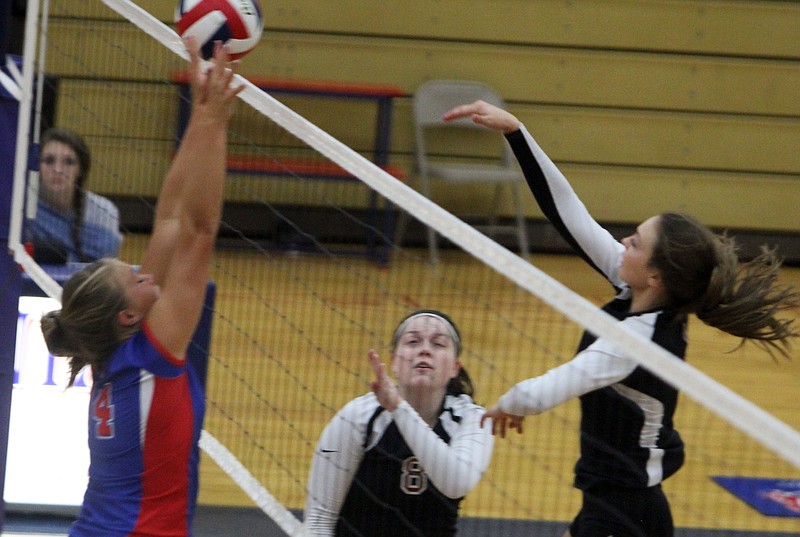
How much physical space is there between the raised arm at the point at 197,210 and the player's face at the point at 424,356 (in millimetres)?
520

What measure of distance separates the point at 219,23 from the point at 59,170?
159cm

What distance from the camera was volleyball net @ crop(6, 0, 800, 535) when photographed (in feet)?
7.60

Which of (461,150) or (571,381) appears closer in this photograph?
(571,381)

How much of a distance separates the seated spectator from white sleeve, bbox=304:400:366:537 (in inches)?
62.0

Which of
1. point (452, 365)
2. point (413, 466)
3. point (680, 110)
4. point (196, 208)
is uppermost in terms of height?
point (680, 110)

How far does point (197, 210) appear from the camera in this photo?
2164 millimetres

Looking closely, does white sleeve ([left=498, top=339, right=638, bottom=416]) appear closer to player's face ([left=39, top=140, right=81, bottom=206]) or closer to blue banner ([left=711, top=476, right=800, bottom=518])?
blue banner ([left=711, top=476, right=800, bottom=518])

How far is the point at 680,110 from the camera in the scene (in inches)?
325

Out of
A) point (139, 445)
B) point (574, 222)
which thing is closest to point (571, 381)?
point (574, 222)

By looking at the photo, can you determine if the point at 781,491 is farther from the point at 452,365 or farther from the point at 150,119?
the point at 150,119

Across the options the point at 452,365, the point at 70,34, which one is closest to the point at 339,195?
the point at 70,34

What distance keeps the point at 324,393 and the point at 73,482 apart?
65.4 inches

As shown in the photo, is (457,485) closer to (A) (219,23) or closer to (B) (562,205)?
(B) (562,205)

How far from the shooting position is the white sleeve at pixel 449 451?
220 centimetres
